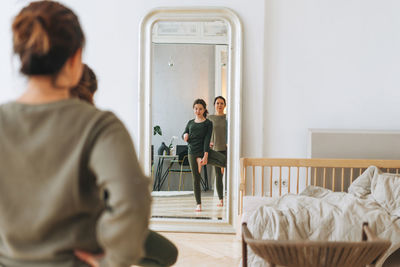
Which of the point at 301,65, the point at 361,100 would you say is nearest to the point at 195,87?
the point at 301,65

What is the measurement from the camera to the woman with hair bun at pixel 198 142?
365 centimetres

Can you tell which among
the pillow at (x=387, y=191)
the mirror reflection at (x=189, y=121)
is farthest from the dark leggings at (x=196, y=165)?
the pillow at (x=387, y=191)

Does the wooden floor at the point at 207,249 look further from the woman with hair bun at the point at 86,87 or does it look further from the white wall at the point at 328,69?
the woman with hair bun at the point at 86,87

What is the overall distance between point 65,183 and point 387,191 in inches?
91.6

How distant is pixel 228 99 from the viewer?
3562 millimetres

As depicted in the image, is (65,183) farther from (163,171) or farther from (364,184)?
(163,171)

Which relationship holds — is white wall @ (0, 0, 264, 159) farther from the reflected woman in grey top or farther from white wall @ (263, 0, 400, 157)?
white wall @ (263, 0, 400, 157)

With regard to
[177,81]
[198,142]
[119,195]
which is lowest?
[198,142]

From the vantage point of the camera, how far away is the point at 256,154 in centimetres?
351

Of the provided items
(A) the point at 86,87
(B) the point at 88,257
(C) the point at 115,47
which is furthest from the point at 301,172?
(B) the point at 88,257

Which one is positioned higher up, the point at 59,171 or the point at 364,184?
the point at 59,171

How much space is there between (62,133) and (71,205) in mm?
136

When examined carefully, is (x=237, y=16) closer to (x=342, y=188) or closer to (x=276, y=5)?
(x=276, y=5)

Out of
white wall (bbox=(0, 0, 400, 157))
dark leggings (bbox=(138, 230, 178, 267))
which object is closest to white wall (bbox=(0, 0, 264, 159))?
white wall (bbox=(0, 0, 400, 157))
